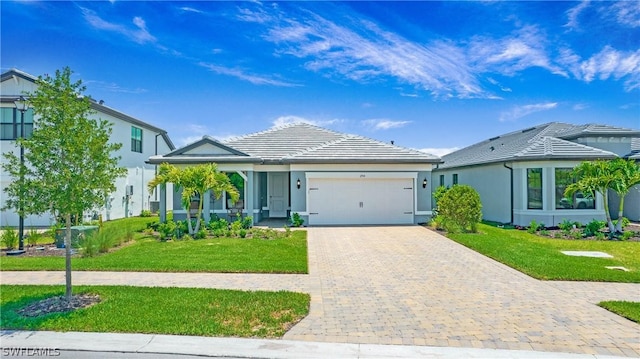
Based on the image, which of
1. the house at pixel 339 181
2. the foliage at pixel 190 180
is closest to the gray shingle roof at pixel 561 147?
the house at pixel 339 181

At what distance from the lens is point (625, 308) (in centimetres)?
590

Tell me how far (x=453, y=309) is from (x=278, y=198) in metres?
15.1

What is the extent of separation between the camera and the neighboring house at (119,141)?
1684 cm

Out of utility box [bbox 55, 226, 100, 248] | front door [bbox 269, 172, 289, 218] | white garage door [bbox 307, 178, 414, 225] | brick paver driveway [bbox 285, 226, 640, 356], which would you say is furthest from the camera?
front door [bbox 269, 172, 289, 218]

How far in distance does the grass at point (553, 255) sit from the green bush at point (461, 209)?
602 mm

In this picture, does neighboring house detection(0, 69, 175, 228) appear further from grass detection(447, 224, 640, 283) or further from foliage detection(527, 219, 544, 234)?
foliage detection(527, 219, 544, 234)

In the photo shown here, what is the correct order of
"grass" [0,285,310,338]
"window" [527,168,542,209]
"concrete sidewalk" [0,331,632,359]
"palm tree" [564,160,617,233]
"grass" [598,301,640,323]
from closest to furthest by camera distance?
"concrete sidewalk" [0,331,632,359]
"grass" [0,285,310,338]
"grass" [598,301,640,323]
"palm tree" [564,160,617,233]
"window" [527,168,542,209]

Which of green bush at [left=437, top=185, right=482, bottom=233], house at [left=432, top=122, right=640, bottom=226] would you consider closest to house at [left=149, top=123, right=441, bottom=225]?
green bush at [left=437, top=185, right=482, bottom=233]

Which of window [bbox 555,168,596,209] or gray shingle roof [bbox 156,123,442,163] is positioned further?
gray shingle roof [bbox 156,123,442,163]

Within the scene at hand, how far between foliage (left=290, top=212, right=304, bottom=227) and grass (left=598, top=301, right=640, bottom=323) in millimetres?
12010

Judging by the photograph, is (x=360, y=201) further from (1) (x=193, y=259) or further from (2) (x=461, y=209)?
(1) (x=193, y=259)

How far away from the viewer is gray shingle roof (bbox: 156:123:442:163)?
1695 centimetres

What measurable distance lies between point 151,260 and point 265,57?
9343 mm

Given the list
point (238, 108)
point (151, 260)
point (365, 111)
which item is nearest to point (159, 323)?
point (151, 260)
